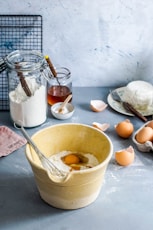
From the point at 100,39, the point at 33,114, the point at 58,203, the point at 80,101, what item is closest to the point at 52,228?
the point at 58,203

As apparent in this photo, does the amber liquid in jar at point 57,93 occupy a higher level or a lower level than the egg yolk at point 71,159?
higher

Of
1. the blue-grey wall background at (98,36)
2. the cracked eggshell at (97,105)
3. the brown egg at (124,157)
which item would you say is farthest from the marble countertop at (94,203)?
the blue-grey wall background at (98,36)

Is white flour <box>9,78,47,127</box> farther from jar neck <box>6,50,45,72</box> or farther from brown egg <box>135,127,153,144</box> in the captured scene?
brown egg <box>135,127,153,144</box>

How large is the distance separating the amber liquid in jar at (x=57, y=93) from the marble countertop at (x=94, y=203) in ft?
0.66

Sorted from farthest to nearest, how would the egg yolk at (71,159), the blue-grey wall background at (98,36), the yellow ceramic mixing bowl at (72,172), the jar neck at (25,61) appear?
the blue-grey wall background at (98,36)
the jar neck at (25,61)
the egg yolk at (71,159)
the yellow ceramic mixing bowl at (72,172)

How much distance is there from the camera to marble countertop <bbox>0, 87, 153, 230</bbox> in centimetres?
86

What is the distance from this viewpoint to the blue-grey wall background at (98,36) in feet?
3.90

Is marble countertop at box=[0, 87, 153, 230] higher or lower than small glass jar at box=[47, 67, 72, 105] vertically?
lower

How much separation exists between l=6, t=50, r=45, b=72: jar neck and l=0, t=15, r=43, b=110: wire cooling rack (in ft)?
0.23

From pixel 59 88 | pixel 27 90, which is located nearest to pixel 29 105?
pixel 27 90

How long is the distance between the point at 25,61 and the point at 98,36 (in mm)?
216

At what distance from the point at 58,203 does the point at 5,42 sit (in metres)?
0.51

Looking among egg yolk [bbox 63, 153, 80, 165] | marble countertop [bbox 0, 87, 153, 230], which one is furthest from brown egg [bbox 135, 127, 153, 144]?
egg yolk [bbox 63, 153, 80, 165]

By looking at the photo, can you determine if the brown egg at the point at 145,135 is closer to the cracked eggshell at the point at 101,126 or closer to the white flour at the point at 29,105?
the cracked eggshell at the point at 101,126
